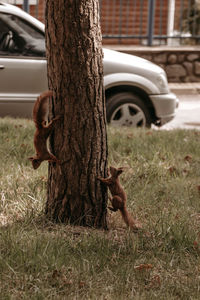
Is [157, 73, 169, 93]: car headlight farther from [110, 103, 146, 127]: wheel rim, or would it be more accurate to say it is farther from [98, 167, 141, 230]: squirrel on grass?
[98, 167, 141, 230]: squirrel on grass

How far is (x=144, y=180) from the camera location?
16.5ft

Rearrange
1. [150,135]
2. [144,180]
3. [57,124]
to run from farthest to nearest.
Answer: [150,135] < [144,180] < [57,124]

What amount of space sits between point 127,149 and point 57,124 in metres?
2.41

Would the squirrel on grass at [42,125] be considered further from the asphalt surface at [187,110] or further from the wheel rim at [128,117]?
the asphalt surface at [187,110]

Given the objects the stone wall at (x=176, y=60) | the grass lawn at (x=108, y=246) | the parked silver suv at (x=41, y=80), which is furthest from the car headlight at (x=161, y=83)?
the stone wall at (x=176, y=60)

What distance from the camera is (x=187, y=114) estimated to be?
10.7 m

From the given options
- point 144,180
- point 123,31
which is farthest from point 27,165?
point 123,31

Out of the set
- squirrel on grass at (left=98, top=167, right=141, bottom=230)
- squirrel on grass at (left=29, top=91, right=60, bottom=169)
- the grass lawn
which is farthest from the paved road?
squirrel on grass at (left=29, top=91, right=60, bottom=169)

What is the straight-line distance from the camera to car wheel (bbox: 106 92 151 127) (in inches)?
306

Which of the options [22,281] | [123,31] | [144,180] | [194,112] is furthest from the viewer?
[123,31]

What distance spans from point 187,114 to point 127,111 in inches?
120

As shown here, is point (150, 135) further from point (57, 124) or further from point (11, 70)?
point (57, 124)

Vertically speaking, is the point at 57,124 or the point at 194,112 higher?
the point at 57,124

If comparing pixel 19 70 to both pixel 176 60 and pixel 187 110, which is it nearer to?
pixel 187 110
